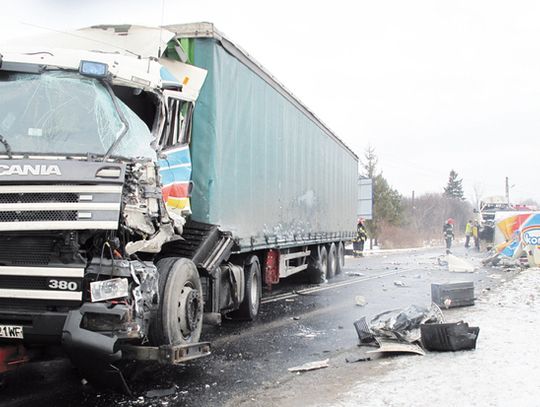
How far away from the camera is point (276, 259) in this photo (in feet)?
34.7

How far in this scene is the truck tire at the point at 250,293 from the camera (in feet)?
28.9

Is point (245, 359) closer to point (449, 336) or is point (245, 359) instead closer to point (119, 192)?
point (449, 336)

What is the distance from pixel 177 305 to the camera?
527 cm

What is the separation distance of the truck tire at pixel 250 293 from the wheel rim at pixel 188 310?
9.90 feet

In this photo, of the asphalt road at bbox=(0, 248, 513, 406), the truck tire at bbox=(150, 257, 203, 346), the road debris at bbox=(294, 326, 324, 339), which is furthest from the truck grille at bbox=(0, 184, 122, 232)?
the road debris at bbox=(294, 326, 324, 339)

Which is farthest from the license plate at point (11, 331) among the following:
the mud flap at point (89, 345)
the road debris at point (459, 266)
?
the road debris at point (459, 266)

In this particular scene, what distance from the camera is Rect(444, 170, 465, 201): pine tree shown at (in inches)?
3467

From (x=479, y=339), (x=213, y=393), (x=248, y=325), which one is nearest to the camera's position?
(x=213, y=393)

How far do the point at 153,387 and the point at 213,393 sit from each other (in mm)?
618

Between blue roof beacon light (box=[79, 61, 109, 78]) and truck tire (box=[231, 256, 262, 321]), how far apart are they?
4.52 m

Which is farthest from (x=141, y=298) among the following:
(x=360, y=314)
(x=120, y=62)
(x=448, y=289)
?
(x=448, y=289)

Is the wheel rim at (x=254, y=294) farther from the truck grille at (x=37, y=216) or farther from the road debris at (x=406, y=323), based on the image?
the truck grille at (x=37, y=216)

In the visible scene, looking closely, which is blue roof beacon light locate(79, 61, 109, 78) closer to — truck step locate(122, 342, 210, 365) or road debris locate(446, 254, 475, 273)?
truck step locate(122, 342, 210, 365)

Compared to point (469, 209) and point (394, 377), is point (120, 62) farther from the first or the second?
point (469, 209)
